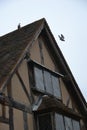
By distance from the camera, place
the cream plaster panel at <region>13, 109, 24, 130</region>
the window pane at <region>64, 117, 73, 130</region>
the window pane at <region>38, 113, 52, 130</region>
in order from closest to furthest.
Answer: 1. the cream plaster panel at <region>13, 109, 24, 130</region>
2. the window pane at <region>38, 113, 52, 130</region>
3. the window pane at <region>64, 117, 73, 130</region>

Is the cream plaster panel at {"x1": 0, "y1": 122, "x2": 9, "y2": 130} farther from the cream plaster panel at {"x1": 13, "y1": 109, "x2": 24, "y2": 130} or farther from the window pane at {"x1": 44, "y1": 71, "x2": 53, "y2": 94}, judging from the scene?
the window pane at {"x1": 44, "y1": 71, "x2": 53, "y2": 94}

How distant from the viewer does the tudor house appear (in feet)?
37.6

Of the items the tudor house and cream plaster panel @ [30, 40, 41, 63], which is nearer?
the tudor house

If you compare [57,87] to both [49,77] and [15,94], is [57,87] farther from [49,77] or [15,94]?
[15,94]

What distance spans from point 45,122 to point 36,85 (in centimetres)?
165

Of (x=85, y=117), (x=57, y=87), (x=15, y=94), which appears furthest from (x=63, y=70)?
(x=15, y=94)

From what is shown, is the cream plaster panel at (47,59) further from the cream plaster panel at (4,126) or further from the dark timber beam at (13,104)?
the cream plaster panel at (4,126)

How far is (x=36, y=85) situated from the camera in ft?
43.3

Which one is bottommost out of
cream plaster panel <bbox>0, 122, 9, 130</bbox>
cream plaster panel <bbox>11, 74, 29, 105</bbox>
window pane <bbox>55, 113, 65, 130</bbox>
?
window pane <bbox>55, 113, 65, 130</bbox>

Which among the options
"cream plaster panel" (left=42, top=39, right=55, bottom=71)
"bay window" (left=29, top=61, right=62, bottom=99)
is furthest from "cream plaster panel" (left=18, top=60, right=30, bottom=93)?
"cream plaster panel" (left=42, top=39, right=55, bottom=71)

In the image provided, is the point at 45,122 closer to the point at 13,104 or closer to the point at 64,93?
the point at 13,104

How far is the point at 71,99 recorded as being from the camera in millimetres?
15906

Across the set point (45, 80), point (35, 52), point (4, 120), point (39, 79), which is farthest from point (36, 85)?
point (4, 120)

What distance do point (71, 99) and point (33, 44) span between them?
353cm
